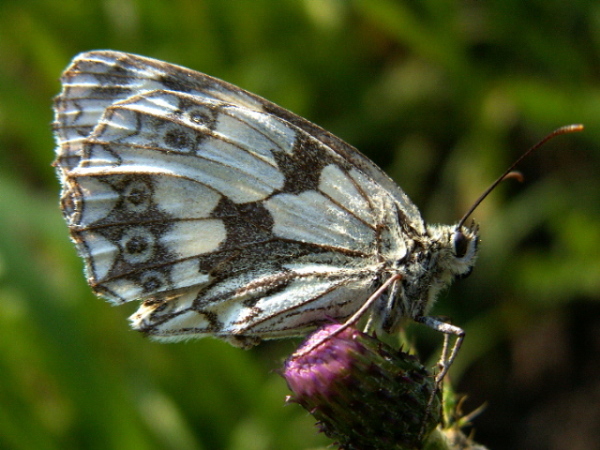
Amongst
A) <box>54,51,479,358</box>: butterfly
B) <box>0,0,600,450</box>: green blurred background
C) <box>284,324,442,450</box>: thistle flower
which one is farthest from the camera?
<box>0,0,600,450</box>: green blurred background

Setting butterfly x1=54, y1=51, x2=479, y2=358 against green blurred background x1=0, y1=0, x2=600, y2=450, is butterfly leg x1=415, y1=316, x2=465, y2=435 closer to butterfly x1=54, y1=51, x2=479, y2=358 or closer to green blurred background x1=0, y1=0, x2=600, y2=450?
butterfly x1=54, y1=51, x2=479, y2=358

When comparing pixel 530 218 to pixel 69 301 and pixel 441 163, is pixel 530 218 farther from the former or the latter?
pixel 69 301

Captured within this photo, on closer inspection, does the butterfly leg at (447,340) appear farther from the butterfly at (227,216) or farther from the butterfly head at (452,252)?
the butterfly head at (452,252)

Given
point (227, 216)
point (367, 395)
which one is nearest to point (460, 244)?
point (367, 395)

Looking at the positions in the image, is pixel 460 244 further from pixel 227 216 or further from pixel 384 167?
pixel 384 167

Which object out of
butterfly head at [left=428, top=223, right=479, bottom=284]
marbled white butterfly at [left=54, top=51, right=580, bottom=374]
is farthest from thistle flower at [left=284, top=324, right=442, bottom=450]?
butterfly head at [left=428, top=223, right=479, bottom=284]

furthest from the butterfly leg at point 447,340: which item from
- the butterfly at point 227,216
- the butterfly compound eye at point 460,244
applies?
the butterfly compound eye at point 460,244

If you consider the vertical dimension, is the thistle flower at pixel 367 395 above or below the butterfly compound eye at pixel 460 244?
below
